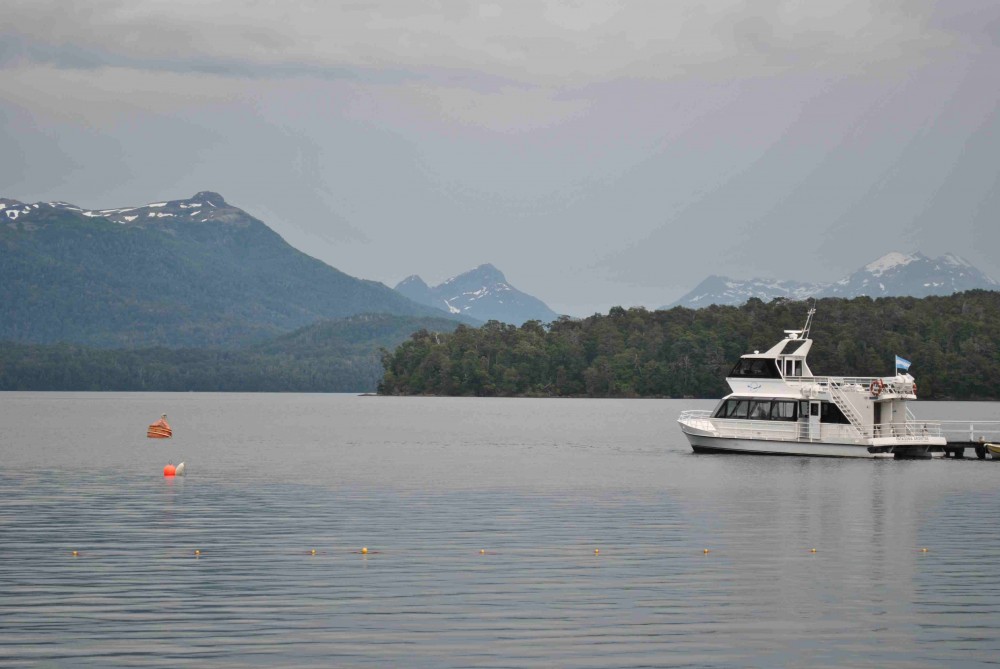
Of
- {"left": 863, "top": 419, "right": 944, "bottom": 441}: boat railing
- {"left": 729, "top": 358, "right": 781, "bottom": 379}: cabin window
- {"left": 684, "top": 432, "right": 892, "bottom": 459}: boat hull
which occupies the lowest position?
{"left": 684, "top": 432, "right": 892, "bottom": 459}: boat hull

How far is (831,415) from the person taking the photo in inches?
3391

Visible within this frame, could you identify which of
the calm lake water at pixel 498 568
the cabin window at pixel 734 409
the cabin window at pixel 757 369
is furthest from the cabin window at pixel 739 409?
the calm lake water at pixel 498 568

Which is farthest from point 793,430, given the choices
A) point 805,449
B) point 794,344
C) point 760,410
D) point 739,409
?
point 794,344

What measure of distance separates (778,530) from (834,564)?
28.8 feet

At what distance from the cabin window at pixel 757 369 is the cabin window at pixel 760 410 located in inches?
75.5

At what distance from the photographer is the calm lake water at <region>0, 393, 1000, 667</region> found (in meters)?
25.4

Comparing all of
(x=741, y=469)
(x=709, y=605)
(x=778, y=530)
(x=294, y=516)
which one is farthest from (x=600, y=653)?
(x=741, y=469)

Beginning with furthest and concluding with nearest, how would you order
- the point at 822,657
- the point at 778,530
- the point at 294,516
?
the point at 294,516
the point at 778,530
the point at 822,657

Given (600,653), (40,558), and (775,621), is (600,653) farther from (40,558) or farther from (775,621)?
(40,558)

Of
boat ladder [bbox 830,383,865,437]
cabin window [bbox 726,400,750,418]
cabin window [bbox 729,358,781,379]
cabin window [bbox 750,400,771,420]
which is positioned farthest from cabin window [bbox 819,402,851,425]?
cabin window [bbox 726,400,750,418]

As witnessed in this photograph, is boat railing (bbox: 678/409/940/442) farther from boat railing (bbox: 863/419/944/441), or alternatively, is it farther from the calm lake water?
the calm lake water

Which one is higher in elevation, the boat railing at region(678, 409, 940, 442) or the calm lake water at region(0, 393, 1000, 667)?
the boat railing at region(678, 409, 940, 442)

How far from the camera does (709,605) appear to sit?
30078mm

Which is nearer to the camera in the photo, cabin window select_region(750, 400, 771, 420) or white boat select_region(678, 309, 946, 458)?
white boat select_region(678, 309, 946, 458)
